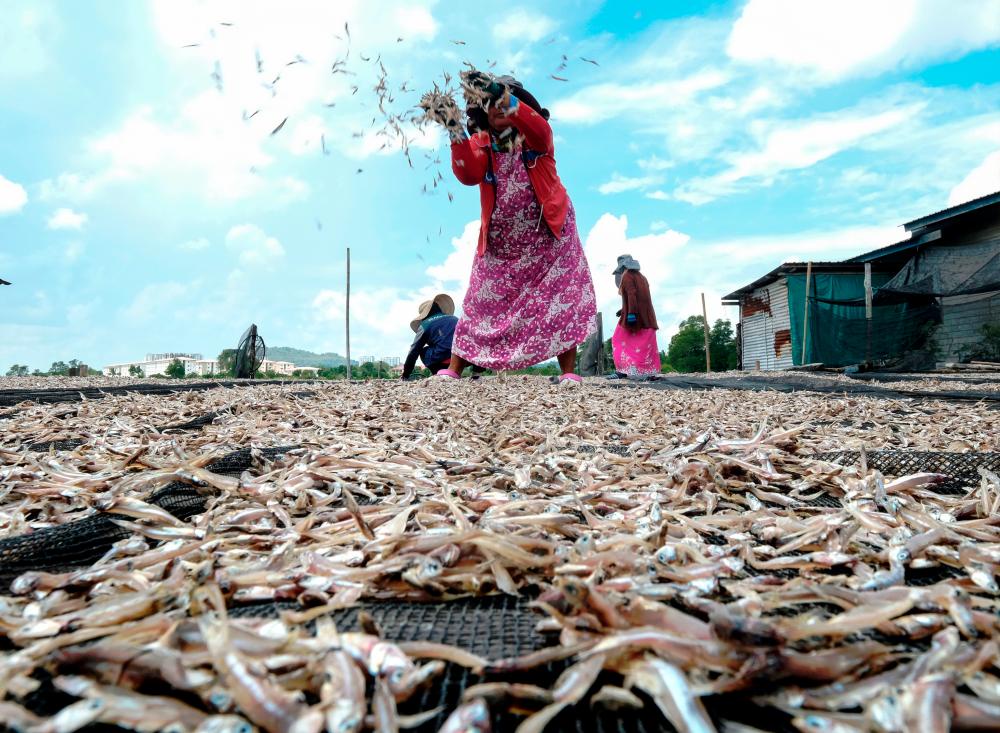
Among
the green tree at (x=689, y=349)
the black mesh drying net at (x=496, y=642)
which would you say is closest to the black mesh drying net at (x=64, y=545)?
the black mesh drying net at (x=496, y=642)


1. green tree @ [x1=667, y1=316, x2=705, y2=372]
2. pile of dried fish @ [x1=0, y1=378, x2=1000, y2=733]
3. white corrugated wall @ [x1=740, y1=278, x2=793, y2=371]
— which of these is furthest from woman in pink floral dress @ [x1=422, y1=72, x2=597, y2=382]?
green tree @ [x1=667, y1=316, x2=705, y2=372]

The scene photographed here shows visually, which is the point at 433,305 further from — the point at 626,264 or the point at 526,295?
the point at 526,295

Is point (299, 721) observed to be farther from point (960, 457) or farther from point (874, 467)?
point (960, 457)

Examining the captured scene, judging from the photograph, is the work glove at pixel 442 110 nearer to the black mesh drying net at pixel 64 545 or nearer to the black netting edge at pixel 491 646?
the black mesh drying net at pixel 64 545

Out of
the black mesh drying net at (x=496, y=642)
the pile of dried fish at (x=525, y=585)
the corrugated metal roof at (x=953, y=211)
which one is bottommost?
the black mesh drying net at (x=496, y=642)

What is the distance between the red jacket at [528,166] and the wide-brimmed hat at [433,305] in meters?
3.36

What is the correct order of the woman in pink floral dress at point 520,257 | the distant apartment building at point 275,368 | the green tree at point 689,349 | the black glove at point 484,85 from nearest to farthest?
the black glove at point 484,85
the woman in pink floral dress at point 520,257
the distant apartment building at point 275,368
the green tree at point 689,349

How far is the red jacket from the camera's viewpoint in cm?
434

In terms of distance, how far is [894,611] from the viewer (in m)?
0.67

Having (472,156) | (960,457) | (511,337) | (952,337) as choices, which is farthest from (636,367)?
(952,337)

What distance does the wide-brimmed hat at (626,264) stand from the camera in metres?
7.92

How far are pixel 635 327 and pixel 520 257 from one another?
3314 millimetres

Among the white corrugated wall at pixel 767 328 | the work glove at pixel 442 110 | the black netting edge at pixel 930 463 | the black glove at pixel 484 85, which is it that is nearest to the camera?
the black netting edge at pixel 930 463

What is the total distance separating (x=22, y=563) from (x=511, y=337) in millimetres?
4122
